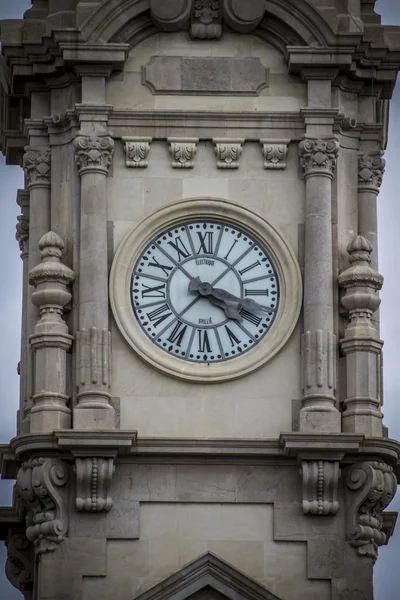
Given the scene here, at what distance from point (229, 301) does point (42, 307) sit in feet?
8.35

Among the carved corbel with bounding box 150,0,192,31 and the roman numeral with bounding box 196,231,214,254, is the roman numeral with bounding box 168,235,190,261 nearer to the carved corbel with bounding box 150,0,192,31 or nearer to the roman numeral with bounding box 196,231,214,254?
the roman numeral with bounding box 196,231,214,254

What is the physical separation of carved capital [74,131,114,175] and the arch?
4.58 ft

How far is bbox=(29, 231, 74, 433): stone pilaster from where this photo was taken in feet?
165

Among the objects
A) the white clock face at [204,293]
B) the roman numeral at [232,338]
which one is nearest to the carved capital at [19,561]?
the white clock face at [204,293]

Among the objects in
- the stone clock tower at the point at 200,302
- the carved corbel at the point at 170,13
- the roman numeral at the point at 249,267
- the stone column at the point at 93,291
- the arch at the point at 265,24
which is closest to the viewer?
the stone clock tower at the point at 200,302

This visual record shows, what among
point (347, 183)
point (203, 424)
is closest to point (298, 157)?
point (347, 183)

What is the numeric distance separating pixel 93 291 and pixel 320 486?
409cm

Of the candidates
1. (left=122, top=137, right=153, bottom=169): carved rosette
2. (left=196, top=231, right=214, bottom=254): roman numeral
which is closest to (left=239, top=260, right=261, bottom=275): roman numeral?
(left=196, top=231, right=214, bottom=254): roman numeral

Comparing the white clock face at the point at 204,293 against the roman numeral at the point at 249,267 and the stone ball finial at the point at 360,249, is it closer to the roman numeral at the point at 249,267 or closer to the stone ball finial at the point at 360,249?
the roman numeral at the point at 249,267

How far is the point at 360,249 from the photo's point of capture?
5119 cm

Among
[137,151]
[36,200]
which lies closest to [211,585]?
[36,200]

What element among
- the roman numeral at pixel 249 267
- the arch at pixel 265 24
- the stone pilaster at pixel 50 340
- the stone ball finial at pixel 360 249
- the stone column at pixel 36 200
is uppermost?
the arch at pixel 265 24

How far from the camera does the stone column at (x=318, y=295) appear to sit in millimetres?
50188

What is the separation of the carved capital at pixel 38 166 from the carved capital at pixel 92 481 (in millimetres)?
4355
